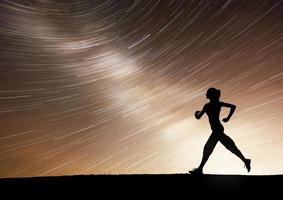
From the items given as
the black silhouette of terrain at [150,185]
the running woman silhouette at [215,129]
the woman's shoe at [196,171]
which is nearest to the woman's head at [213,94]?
the running woman silhouette at [215,129]

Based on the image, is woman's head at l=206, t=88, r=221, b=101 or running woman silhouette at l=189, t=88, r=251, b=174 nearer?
running woman silhouette at l=189, t=88, r=251, b=174

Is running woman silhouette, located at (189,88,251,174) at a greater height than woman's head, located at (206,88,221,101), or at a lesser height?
lesser

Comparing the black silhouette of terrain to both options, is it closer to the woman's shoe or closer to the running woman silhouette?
the woman's shoe

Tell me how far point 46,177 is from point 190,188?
2895mm

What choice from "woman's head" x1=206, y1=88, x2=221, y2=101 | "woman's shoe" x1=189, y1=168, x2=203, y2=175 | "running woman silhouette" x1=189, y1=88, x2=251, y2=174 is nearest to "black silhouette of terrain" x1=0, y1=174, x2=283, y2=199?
"woman's shoe" x1=189, y1=168, x2=203, y2=175

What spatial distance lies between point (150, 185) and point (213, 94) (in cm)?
227

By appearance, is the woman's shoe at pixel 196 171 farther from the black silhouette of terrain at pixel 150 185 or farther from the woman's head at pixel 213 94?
the woman's head at pixel 213 94

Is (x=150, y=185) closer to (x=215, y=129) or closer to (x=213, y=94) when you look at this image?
(x=215, y=129)

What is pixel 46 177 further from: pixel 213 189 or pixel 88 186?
pixel 213 189

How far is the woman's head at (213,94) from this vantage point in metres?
8.46

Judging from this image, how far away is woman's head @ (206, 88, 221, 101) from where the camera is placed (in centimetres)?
846

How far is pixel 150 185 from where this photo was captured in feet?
24.1

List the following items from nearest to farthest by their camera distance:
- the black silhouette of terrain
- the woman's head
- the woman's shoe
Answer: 1. the black silhouette of terrain
2. the woman's shoe
3. the woman's head

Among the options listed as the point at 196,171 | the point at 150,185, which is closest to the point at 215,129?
the point at 196,171
